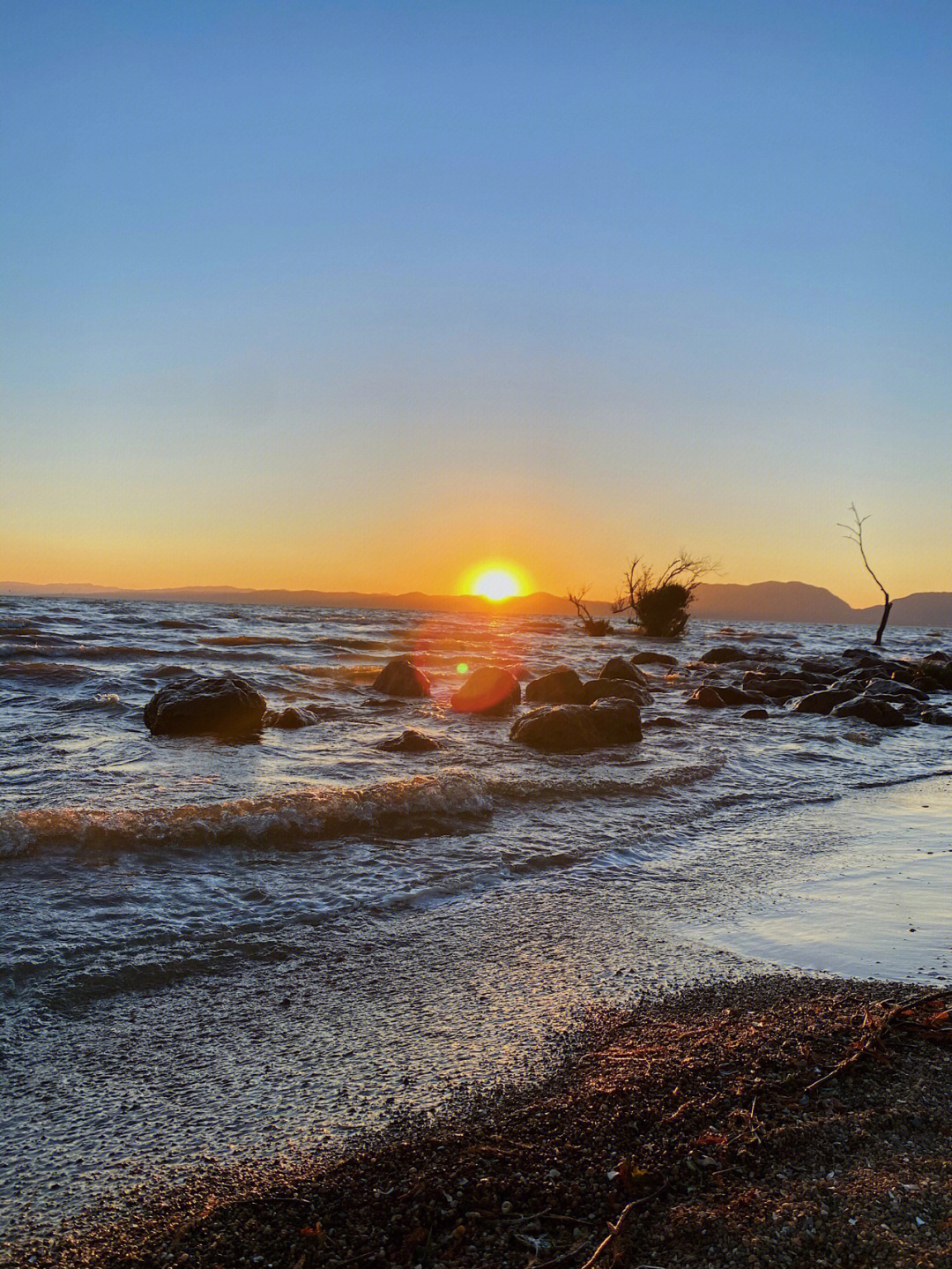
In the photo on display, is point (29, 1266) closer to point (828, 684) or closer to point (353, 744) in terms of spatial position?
point (353, 744)

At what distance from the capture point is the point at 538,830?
546cm

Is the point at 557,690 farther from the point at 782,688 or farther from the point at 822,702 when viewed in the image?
the point at 782,688

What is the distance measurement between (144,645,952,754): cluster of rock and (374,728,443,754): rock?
12 millimetres

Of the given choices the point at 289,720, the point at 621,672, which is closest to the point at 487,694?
the point at 289,720

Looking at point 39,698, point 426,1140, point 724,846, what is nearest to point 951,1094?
point 426,1140

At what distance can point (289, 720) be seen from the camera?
9.74 metres

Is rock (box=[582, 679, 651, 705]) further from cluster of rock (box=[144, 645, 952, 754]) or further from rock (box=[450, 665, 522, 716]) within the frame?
rock (box=[450, 665, 522, 716])

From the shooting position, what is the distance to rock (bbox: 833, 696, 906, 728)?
1208 centimetres

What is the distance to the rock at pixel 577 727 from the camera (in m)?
8.89

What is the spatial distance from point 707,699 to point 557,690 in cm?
299

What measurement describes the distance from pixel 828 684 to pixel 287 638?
1494cm

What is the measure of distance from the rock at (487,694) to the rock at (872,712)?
17.9 feet

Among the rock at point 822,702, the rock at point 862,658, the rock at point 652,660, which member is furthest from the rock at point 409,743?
the rock at point 862,658

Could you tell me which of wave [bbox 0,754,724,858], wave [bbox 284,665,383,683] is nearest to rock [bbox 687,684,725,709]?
wave [bbox 284,665,383,683]
